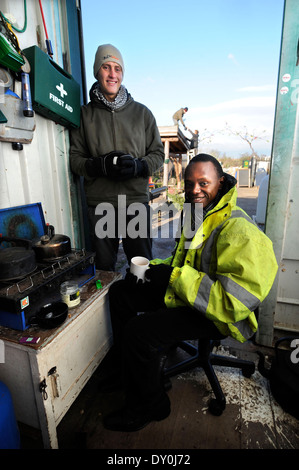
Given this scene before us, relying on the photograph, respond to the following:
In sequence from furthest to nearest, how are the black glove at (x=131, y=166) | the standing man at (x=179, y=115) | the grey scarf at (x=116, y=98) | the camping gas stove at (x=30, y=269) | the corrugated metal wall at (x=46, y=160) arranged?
the standing man at (x=179, y=115), the grey scarf at (x=116, y=98), the black glove at (x=131, y=166), the corrugated metal wall at (x=46, y=160), the camping gas stove at (x=30, y=269)

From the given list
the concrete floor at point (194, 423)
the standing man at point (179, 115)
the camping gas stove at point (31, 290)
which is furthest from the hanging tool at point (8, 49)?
the standing man at point (179, 115)

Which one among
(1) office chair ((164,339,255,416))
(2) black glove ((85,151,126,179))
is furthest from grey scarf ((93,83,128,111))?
(1) office chair ((164,339,255,416))

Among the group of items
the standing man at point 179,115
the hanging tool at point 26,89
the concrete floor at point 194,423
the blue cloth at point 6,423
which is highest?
the standing man at point 179,115

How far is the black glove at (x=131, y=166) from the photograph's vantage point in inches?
77.7

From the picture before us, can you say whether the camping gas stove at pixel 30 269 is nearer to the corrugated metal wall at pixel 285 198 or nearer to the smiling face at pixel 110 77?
the smiling face at pixel 110 77

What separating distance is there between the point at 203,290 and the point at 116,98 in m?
1.77

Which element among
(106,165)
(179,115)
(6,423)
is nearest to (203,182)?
(106,165)

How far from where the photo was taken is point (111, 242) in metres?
2.30

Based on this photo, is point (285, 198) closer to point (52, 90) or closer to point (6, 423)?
point (52, 90)

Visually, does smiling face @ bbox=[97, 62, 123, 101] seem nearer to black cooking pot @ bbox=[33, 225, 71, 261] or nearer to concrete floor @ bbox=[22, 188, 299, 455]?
black cooking pot @ bbox=[33, 225, 71, 261]

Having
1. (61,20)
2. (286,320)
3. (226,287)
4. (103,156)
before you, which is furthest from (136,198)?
(286,320)

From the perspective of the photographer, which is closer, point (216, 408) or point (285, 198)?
point (216, 408)

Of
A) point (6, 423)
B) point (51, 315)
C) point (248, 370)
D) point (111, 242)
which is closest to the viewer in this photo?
point (6, 423)

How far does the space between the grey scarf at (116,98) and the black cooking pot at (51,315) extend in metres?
1.66
